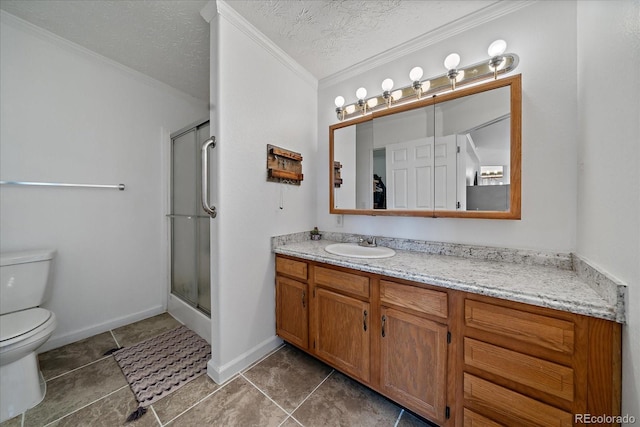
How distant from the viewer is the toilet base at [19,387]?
1.18m

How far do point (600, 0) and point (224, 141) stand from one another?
1.93 meters

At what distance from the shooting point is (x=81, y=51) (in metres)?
1.86

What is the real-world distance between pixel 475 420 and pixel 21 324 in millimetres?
2449

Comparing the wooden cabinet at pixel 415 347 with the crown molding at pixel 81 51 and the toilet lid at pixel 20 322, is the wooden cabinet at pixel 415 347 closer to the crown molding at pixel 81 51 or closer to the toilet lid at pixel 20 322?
the toilet lid at pixel 20 322

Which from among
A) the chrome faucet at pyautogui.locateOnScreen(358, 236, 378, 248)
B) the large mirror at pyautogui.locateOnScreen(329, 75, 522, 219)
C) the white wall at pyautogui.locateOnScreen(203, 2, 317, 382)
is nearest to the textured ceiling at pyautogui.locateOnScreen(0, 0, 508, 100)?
the white wall at pyautogui.locateOnScreen(203, 2, 317, 382)

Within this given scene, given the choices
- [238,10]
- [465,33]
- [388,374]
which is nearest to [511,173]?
[465,33]

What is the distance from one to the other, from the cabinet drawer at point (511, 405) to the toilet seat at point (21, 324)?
2271 mm

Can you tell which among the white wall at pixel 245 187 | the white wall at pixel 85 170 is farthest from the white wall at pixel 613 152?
the white wall at pixel 85 170

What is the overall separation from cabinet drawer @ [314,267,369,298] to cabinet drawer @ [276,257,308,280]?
116mm

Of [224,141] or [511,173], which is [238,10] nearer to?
[224,141]

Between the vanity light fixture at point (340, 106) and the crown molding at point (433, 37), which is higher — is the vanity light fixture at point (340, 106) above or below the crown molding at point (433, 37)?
below

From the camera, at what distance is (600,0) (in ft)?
3.06

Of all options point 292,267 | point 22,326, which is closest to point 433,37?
point 292,267

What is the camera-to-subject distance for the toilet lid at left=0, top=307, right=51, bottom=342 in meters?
1.20
